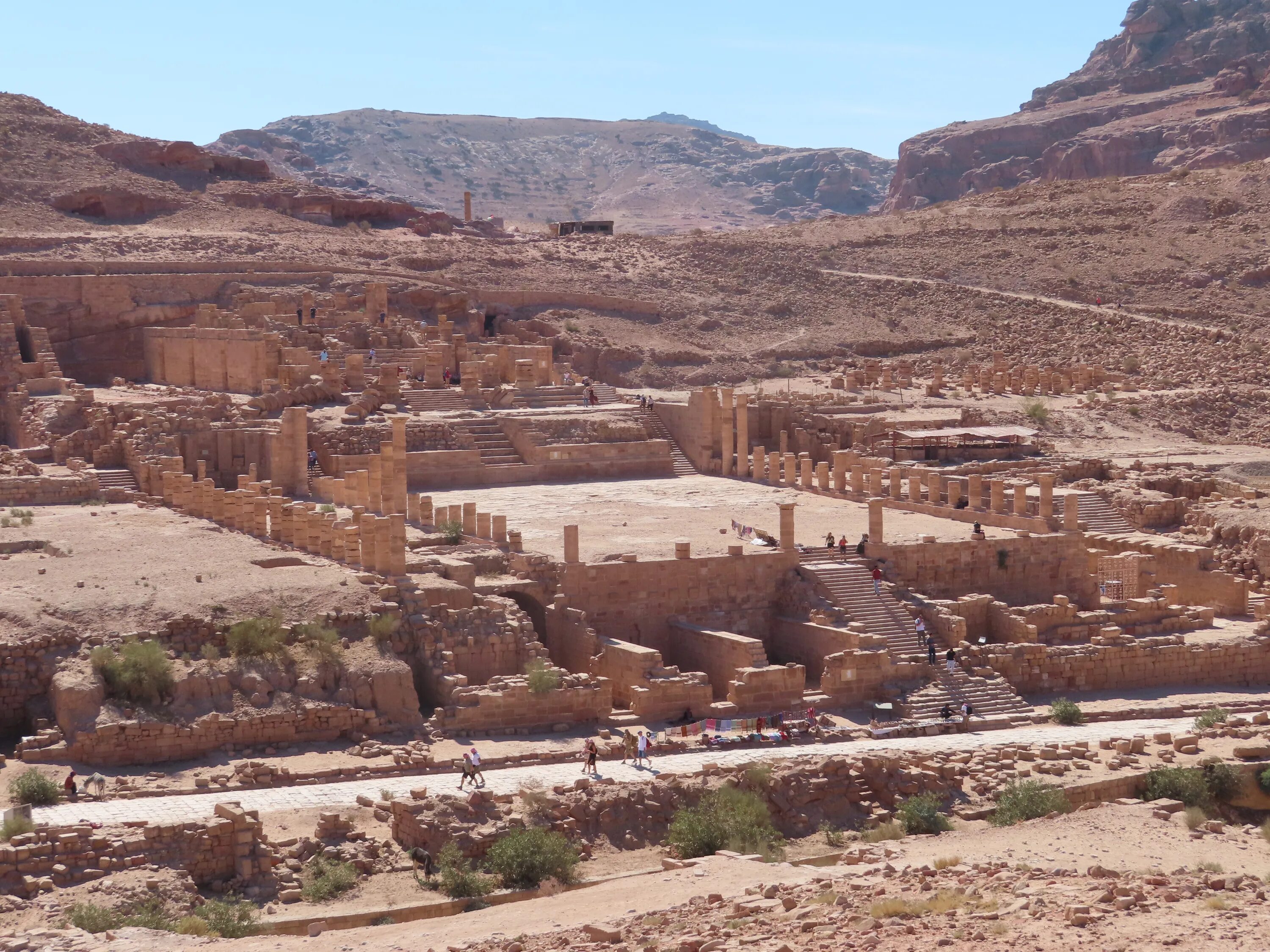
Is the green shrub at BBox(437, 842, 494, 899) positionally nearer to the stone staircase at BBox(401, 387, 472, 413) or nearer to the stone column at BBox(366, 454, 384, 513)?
the stone column at BBox(366, 454, 384, 513)

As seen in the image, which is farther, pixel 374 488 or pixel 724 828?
pixel 374 488

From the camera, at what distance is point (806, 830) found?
2423 centimetres

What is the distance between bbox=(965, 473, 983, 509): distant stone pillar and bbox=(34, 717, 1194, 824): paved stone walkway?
30.9ft

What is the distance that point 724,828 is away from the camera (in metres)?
22.7

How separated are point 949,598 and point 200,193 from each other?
39.3 metres

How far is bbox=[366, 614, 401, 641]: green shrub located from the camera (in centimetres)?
2725

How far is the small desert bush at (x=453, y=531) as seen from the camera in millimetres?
32500

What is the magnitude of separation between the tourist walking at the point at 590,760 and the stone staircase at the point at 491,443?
17.1m

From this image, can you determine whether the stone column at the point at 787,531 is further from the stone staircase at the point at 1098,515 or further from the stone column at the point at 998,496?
the stone staircase at the point at 1098,515

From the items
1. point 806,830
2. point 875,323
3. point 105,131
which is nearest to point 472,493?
point 806,830

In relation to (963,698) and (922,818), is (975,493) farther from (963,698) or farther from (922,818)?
(922,818)

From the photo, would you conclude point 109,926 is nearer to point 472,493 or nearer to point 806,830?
point 806,830

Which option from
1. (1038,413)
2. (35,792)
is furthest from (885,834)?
(1038,413)

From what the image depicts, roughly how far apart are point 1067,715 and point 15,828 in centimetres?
1579
